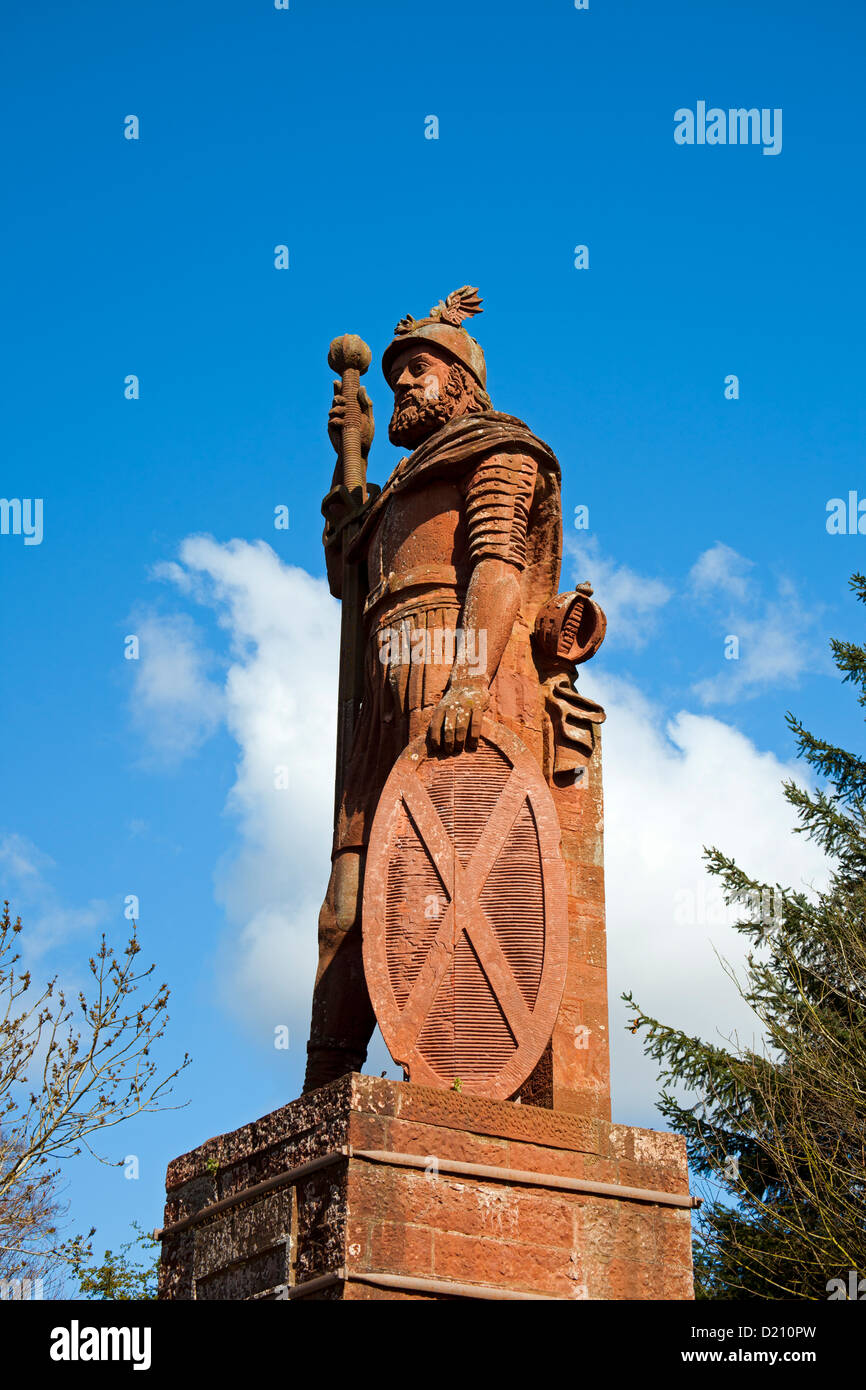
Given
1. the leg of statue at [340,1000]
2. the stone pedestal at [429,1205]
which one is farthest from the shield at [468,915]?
the leg of statue at [340,1000]

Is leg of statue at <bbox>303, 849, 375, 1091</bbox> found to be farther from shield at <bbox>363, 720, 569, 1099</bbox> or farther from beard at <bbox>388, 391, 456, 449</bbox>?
beard at <bbox>388, 391, 456, 449</bbox>

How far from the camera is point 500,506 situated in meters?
7.51

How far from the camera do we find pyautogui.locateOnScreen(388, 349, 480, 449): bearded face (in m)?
8.15

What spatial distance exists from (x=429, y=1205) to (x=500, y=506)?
3154mm

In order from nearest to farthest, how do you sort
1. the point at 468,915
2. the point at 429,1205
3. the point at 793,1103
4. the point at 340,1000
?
1. the point at 429,1205
2. the point at 468,915
3. the point at 340,1000
4. the point at 793,1103

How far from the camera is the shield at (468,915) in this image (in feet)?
21.3

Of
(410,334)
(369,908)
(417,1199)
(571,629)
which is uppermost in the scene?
(410,334)

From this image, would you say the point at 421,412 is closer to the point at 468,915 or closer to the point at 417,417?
the point at 417,417

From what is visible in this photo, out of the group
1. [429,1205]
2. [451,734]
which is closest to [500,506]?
[451,734]
